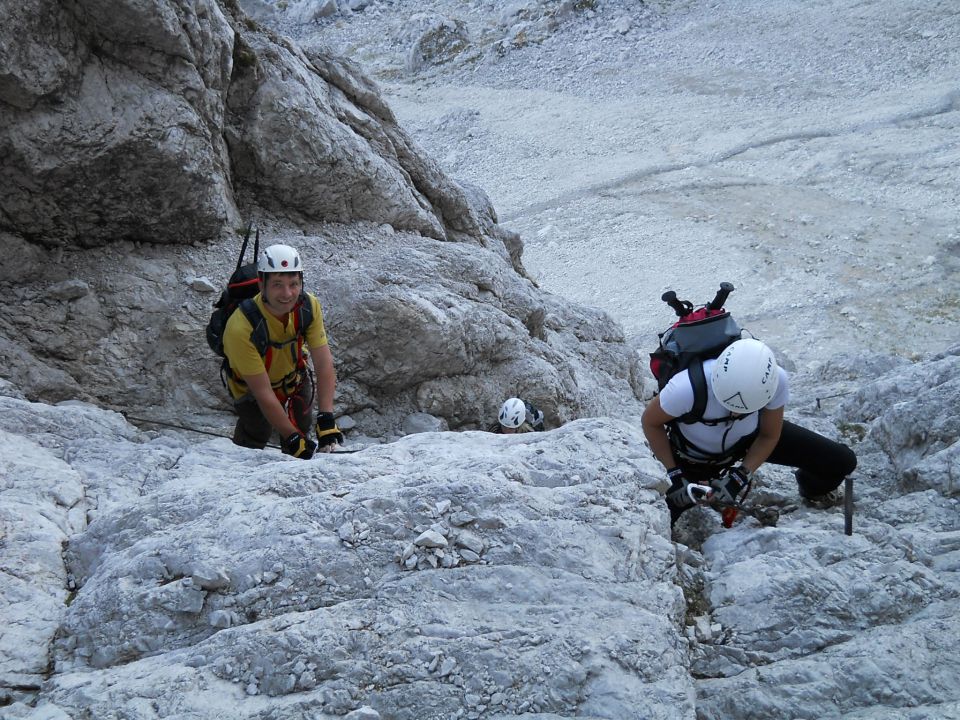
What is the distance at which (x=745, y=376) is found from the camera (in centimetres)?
600

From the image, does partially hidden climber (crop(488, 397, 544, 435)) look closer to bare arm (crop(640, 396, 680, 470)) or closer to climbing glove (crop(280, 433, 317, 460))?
climbing glove (crop(280, 433, 317, 460))

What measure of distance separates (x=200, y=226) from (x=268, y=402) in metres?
3.58

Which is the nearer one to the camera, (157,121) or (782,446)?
(782,446)

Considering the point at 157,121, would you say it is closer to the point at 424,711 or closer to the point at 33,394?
the point at 33,394

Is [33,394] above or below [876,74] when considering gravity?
below

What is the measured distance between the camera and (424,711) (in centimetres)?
403

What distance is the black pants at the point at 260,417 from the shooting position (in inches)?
306

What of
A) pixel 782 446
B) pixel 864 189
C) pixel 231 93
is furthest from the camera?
pixel 864 189

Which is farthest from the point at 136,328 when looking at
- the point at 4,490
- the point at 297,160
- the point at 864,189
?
the point at 864,189

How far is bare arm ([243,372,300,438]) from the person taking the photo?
6.91 metres

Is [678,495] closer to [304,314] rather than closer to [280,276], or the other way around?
[304,314]

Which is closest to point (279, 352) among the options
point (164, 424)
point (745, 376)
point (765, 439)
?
point (164, 424)

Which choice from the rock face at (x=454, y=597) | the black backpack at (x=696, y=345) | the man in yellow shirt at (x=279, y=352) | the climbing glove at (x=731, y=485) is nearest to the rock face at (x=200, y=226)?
the man in yellow shirt at (x=279, y=352)

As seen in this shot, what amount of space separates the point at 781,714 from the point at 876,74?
108 feet
